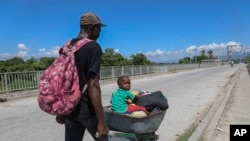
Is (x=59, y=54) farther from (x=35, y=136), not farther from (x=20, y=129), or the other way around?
(x=20, y=129)

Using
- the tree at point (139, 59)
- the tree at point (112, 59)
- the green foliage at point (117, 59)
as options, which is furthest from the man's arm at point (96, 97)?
the tree at point (139, 59)

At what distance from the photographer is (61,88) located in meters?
3.04

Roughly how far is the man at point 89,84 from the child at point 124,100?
3.27ft

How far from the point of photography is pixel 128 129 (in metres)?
3.86

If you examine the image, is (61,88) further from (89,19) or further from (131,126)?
(131,126)

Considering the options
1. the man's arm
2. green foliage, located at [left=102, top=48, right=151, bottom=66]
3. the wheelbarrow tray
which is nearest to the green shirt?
the wheelbarrow tray

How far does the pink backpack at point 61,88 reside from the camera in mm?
3033

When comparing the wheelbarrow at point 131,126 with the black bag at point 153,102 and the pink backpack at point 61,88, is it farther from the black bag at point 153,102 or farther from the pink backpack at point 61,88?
the pink backpack at point 61,88

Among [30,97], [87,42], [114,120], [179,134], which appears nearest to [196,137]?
[179,134]

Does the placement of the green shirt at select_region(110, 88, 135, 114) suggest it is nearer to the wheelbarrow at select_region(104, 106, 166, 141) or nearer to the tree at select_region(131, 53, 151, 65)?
the wheelbarrow at select_region(104, 106, 166, 141)

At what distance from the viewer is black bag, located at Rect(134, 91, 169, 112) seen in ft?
13.9

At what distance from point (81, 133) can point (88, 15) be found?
1.10m

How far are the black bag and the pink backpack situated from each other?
1366 millimetres

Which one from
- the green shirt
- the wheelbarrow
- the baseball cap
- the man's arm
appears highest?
the baseball cap
